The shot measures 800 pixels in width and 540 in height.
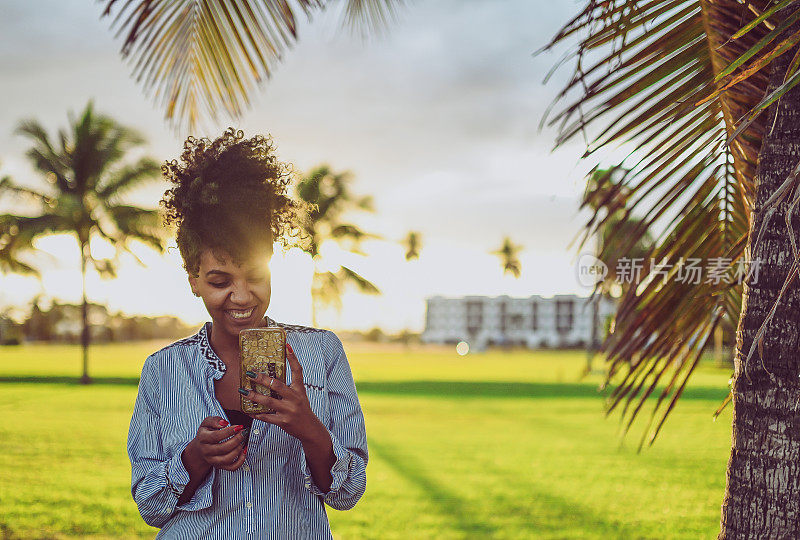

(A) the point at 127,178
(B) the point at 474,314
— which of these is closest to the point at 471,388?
(A) the point at 127,178

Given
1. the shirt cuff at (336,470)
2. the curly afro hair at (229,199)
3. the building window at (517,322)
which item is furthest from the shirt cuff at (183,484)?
the building window at (517,322)

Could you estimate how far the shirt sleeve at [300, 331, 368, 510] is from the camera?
5.67 feet

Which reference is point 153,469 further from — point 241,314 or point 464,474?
point 464,474

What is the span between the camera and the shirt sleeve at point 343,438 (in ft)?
5.67

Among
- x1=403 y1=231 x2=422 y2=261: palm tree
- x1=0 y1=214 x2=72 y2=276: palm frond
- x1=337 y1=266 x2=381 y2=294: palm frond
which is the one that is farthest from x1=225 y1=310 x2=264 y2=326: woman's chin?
x1=403 y1=231 x2=422 y2=261: palm tree

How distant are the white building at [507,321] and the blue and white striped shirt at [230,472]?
87.2 meters

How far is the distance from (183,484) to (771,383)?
4.84 feet

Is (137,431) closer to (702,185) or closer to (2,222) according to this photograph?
(702,185)

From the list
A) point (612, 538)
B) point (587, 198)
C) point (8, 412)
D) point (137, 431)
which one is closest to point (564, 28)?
point (587, 198)

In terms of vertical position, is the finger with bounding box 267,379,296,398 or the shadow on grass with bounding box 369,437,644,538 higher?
the finger with bounding box 267,379,296,398

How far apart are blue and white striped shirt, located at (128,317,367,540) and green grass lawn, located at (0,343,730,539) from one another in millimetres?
3926

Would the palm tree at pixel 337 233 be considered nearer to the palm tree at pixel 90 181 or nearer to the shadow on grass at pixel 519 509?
the palm tree at pixel 90 181

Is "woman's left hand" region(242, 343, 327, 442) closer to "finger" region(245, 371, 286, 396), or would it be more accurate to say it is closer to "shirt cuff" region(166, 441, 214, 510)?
"finger" region(245, 371, 286, 396)

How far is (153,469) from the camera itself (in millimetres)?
1696
